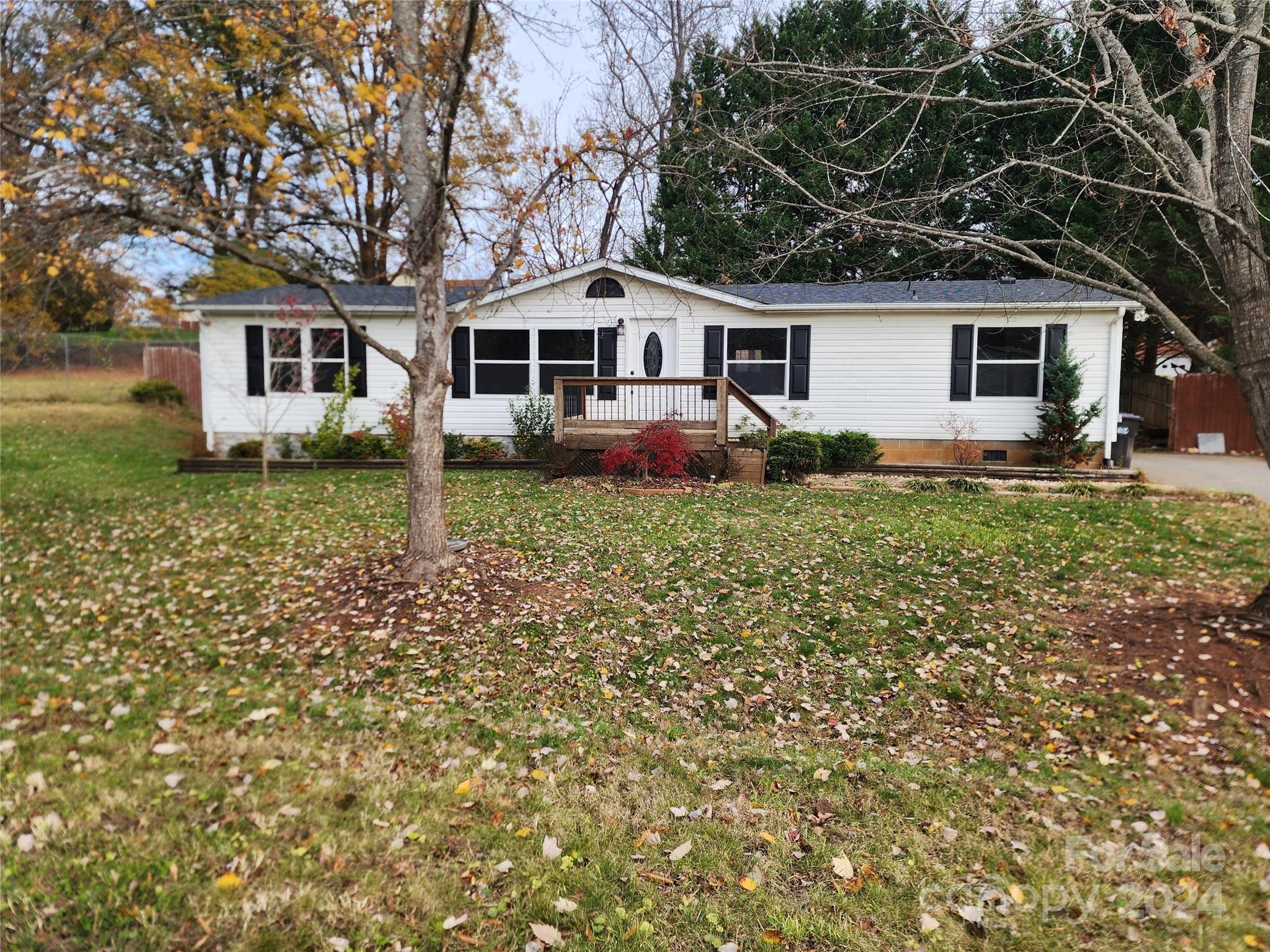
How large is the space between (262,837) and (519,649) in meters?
2.32

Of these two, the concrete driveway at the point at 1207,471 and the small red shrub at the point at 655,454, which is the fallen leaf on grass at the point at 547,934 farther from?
the concrete driveway at the point at 1207,471

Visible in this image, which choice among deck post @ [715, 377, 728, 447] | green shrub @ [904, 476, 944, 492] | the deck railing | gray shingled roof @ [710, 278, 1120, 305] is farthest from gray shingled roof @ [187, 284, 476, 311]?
green shrub @ [904, 476, 944, 492]

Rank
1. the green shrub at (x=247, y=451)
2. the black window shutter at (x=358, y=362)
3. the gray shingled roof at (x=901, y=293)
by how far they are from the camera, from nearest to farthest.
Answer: the gray shingled roof at (x=901, y=293) < the green shrub at (x=247, y=451) < the black window shutter at (x=358, y=362)

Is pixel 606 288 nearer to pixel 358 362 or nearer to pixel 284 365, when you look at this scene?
pixel 358 362

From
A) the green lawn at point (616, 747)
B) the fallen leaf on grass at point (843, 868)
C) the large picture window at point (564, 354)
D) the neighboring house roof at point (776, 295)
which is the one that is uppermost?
the neighboring house roof at point (776, 295)

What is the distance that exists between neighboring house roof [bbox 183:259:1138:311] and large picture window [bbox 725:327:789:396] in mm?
698

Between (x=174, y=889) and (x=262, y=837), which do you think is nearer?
(x=174, y=889)

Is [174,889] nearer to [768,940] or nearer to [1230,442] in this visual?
[768,940]

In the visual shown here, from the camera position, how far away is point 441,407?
6281 millimetres

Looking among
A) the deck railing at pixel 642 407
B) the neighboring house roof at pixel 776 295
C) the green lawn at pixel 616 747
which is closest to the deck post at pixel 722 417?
the deck railing at pixel 642 407

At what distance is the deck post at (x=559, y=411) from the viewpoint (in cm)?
1203

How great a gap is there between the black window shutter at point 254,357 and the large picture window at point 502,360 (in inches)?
172

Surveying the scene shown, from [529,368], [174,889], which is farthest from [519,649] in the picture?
[529,368]

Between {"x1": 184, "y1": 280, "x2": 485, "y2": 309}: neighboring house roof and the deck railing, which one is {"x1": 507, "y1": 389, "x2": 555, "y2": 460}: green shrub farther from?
{"x1": 184, "y1": 280, "x2": 485, "y2": 309}: neighboring house roof
